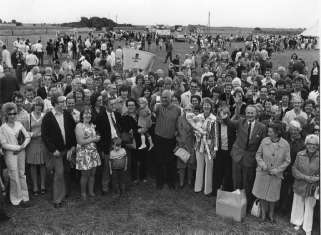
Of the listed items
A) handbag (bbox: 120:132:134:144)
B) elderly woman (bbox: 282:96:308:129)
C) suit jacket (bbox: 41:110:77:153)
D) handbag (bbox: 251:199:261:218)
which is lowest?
handbag (bbox: 251:199:261:218)

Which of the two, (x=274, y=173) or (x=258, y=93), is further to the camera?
(x=258, y=93)

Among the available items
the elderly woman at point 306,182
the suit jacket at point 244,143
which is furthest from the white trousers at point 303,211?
the suit jacket at point 244,143

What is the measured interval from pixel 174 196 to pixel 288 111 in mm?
2824

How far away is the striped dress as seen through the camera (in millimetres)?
5766

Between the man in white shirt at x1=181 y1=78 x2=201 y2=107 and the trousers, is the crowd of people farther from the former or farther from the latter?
the man in white shirt at x1=181 y1=78 x2=201 y2=107

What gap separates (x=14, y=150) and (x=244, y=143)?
3.87m

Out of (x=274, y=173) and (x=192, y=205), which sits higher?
(x=274, y=173)

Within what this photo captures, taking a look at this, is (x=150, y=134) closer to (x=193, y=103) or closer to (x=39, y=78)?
(x=193, y=103)

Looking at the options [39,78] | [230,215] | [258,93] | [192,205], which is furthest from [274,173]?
[39,78]

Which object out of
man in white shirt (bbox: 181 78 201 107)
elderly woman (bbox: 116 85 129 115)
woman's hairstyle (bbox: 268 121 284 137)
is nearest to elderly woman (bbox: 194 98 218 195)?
woman's hairstyle (bbox: 268 121 284 137)

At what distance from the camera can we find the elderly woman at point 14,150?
20.0 feet

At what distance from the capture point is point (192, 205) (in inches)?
260

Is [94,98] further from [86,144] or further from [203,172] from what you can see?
→ [203,172]

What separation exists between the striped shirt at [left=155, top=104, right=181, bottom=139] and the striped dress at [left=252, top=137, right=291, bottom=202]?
1.73 m
